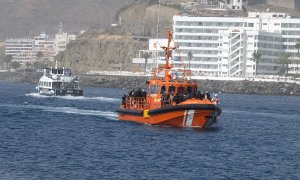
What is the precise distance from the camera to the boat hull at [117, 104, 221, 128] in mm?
84544

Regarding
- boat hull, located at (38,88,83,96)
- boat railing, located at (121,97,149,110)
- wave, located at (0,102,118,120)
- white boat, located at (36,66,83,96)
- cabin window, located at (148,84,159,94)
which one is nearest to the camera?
cabin window, located at (148,84,159,94)

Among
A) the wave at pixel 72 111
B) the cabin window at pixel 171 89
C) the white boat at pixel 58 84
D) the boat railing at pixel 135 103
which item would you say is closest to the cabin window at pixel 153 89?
the boat railing at pixel 135 103

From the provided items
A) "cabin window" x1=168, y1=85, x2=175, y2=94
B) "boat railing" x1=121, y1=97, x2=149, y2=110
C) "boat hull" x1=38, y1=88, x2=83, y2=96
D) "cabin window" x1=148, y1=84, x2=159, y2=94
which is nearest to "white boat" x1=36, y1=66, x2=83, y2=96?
"boat hull" x1=38, y1=88, x2=83, y2=96

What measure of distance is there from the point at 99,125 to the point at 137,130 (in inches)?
281

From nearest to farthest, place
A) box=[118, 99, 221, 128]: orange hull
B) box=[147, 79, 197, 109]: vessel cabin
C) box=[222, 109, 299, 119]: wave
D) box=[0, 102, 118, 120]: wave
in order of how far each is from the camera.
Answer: box=[118, 99, 221, 128]: orange hull, box=[147, 79, 197, 109]: vessel cabin, box=[0, 102, 118, 120]: wave, box=[222, 109, 299, 119]: wave

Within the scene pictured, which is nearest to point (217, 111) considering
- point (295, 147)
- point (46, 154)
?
point (295, 147)

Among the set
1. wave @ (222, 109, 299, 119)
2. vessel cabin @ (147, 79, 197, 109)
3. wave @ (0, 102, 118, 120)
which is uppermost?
vessel cabin @ (147, 79, 197, 109)

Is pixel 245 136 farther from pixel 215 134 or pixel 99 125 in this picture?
pixel 99 125

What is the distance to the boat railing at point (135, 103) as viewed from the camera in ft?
298

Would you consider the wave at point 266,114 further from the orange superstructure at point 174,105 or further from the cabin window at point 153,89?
the cabin window at point 153,89

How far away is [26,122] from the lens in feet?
303

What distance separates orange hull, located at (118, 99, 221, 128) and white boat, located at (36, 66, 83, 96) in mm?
62982

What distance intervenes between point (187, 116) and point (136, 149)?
48.5 ft

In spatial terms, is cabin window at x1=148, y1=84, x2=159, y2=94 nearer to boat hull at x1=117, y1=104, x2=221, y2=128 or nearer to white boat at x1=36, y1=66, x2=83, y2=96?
boat hull at x1=117, y1=104, x2=221, y2=128
